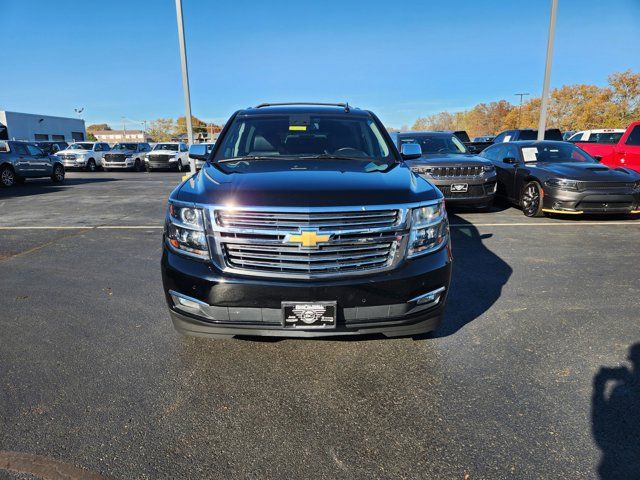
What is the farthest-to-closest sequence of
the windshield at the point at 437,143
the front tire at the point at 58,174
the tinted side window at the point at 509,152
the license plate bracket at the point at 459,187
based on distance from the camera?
1. the front tire at the point at 58,174
2. the windshield at the point at 437,143
3. the tinted side window at the point at 509,152
4. the license plate bracket at the point at 459,187

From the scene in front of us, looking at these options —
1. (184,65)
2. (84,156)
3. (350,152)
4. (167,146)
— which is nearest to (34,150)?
(184,65)

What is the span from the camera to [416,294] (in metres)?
2.72

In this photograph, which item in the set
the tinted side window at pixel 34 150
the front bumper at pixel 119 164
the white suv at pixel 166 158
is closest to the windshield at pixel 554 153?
the tinted side window at pixel 34 150

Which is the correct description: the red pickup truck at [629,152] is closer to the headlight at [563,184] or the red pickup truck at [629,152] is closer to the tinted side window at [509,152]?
the tinted side window at [509,152]

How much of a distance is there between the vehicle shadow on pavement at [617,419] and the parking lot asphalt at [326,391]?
0.04 ft

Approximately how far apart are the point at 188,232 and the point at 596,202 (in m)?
7.90

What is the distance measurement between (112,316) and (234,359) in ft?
4.90

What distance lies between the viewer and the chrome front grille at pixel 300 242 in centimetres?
260

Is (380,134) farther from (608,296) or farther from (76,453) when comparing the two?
(76,453)

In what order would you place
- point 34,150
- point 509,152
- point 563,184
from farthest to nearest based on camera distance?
point 34,150, point 509,152, point 563,184

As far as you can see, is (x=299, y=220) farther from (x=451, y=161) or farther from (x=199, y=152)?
(x=451, y=161)

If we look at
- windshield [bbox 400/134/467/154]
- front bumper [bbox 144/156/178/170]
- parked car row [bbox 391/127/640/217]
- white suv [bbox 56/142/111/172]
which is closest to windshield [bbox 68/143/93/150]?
white suv [bbox 56/142/111/172]

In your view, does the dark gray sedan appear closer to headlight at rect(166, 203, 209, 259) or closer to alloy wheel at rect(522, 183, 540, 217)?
alloy wheel at rect(522, 183, 540, 217)

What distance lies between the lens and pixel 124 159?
27.2 m
